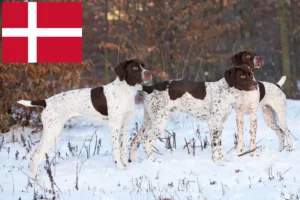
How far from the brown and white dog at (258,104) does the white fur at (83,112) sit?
1.48 metres

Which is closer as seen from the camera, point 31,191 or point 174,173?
point 31,191

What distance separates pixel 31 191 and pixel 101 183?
2.51ft

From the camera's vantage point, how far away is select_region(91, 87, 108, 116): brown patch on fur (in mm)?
5824

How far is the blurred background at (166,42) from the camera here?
370 inches

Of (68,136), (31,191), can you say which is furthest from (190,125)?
(31,191)

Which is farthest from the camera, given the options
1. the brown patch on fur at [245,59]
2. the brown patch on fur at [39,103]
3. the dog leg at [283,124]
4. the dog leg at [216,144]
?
the dog leg at [283,124]

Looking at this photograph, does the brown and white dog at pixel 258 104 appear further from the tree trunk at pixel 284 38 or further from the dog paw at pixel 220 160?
the tree trunk at pixel 284 38

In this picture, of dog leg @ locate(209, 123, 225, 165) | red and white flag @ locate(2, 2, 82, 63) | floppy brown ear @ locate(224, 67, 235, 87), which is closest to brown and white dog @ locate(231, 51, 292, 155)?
floppy brown ear @ locate(224, 67, 235, 87)

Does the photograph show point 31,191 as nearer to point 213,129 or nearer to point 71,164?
point 71,164

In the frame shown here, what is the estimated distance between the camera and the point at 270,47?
25.9 meters

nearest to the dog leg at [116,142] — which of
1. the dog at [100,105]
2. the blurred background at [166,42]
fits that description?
the dog at [100,105]

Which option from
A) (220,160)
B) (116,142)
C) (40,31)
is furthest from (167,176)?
(40,31)

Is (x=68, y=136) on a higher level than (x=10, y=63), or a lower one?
lower

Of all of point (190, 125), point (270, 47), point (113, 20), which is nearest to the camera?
point (190, 125)
